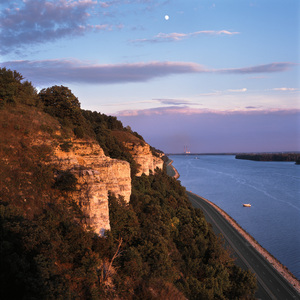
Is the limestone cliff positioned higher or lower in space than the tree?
lower

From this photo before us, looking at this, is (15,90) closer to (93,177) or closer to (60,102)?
(60,102)

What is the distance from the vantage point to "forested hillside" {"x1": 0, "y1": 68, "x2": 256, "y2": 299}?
12190mm

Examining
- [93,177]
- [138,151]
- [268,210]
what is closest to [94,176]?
[93,177]

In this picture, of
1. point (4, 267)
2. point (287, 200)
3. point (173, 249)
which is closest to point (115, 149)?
point (173, 249)

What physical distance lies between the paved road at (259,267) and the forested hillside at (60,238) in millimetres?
7625

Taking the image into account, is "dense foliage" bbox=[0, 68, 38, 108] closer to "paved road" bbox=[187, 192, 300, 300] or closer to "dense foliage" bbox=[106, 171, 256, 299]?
"dense foliage" bbox=[106, 171, 256, 299]

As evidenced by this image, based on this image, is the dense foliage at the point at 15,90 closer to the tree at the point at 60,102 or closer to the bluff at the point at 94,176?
the tree at the point at 60,102

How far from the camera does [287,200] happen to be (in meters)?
79.2

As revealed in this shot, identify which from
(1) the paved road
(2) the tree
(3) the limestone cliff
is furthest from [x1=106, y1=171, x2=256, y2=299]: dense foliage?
(2) the tree

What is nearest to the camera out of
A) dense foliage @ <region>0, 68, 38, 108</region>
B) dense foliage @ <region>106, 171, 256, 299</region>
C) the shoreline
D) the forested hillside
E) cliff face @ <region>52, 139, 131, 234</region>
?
the forested hillside

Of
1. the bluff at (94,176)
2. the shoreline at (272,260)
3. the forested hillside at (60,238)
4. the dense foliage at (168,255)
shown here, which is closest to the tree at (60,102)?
the forested hillside at (60,238)

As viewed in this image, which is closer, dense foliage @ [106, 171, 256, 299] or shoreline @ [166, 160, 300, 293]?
dense foliage @ [106, 171, 256, 299]

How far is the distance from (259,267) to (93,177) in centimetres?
3247

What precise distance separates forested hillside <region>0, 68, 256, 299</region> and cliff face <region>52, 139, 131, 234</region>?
1.64 ft
